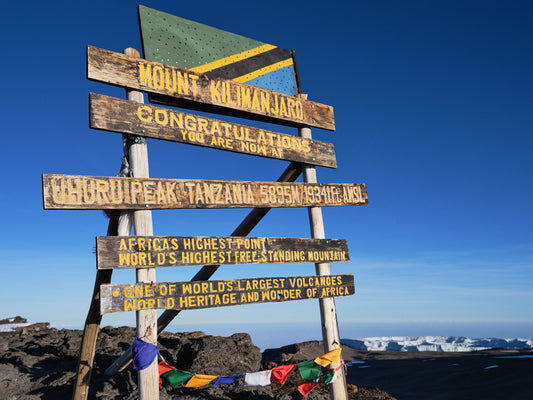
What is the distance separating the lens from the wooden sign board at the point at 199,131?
5566 mm

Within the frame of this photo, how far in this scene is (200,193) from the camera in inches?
236

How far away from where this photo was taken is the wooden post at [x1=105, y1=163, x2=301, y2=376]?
267 inches

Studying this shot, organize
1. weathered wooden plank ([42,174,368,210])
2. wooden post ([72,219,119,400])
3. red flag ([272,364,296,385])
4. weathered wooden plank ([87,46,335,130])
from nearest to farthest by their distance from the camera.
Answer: weathered wooden plank ([42,174,368,210]) → weathered wooden plank ([87,46,335,130]) → wooden post ([72,219,119,400]) → red flag ([272,364,296,385])

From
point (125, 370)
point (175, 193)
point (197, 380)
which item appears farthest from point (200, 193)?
point (125, 370)

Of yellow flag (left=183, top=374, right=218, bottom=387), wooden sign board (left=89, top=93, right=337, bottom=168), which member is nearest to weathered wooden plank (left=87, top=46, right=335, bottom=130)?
wooden sign board (left=89, top=93, right=337, bottom=168)

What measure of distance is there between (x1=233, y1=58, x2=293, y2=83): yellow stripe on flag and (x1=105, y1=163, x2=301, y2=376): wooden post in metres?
1.68

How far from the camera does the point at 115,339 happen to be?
1061 centimetres

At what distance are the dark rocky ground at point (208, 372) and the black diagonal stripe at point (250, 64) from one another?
215 inches

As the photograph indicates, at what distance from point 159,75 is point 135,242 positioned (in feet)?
8.13

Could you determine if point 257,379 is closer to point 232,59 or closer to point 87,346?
point 87,346

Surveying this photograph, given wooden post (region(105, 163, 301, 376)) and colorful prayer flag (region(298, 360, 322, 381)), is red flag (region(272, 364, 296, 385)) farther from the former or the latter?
wooden post (region(105, 163, 301, 376))

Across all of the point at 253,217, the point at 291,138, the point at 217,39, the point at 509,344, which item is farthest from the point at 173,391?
the point at 509,344

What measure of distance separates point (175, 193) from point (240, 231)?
5.51ft

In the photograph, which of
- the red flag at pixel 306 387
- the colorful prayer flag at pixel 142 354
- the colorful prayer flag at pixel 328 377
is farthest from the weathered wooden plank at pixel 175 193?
the red flag at pixel 306 387
